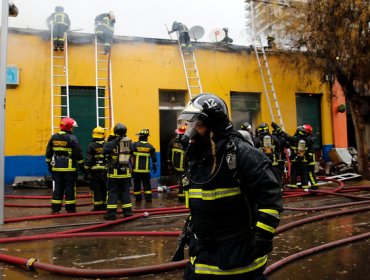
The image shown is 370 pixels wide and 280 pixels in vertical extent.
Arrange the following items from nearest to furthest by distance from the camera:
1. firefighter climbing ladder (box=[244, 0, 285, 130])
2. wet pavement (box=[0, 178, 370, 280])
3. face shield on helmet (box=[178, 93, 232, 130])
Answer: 1. face shield on helmet (box=[178, 93, 232, 130])
2. wet pavement (box=[0, 178, 370, 280])
3. firefighter climbing ladder (box=[244, 0, 285, 130])

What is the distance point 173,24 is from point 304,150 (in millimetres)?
6561

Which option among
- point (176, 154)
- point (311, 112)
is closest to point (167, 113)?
point (176, 154)

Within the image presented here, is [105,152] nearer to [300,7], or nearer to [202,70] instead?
[202,70]

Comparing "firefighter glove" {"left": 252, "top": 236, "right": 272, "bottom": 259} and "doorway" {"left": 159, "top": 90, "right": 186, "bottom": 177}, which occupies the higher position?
"doorway" {"left": 159, "top": 90, "right": 186, "bottom": 177}

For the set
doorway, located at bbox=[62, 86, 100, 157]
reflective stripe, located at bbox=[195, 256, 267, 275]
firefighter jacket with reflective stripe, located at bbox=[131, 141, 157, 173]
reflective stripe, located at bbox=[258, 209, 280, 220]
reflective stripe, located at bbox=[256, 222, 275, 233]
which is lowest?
reflective stripe, located at bbox=[195, 256, 267, 275]

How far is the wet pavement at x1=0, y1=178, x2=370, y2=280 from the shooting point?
3.95 metres

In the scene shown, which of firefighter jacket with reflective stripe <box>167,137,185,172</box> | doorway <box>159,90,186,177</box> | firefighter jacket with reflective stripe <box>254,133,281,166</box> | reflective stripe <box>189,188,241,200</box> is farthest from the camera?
doorway <box>159,90,186,177</box>

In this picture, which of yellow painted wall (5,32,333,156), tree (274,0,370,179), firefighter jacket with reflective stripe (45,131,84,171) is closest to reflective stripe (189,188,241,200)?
firefighter jacket with reflective stripe (45,131,84,171)

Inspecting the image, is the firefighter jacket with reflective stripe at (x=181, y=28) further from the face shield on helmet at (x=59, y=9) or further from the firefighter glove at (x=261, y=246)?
the firefighter glove at (x=261, y=246)

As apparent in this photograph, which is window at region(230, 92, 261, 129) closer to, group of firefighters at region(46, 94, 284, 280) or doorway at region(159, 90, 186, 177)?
doorway at region(159, 90, 186, 177)

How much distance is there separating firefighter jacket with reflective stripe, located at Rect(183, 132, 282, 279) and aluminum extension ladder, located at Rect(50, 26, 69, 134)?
984 centimetres

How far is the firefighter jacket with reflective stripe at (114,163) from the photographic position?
6801 millimetres

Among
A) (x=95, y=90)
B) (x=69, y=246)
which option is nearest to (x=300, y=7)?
(x=95, y=90)

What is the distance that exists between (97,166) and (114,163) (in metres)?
0.93
